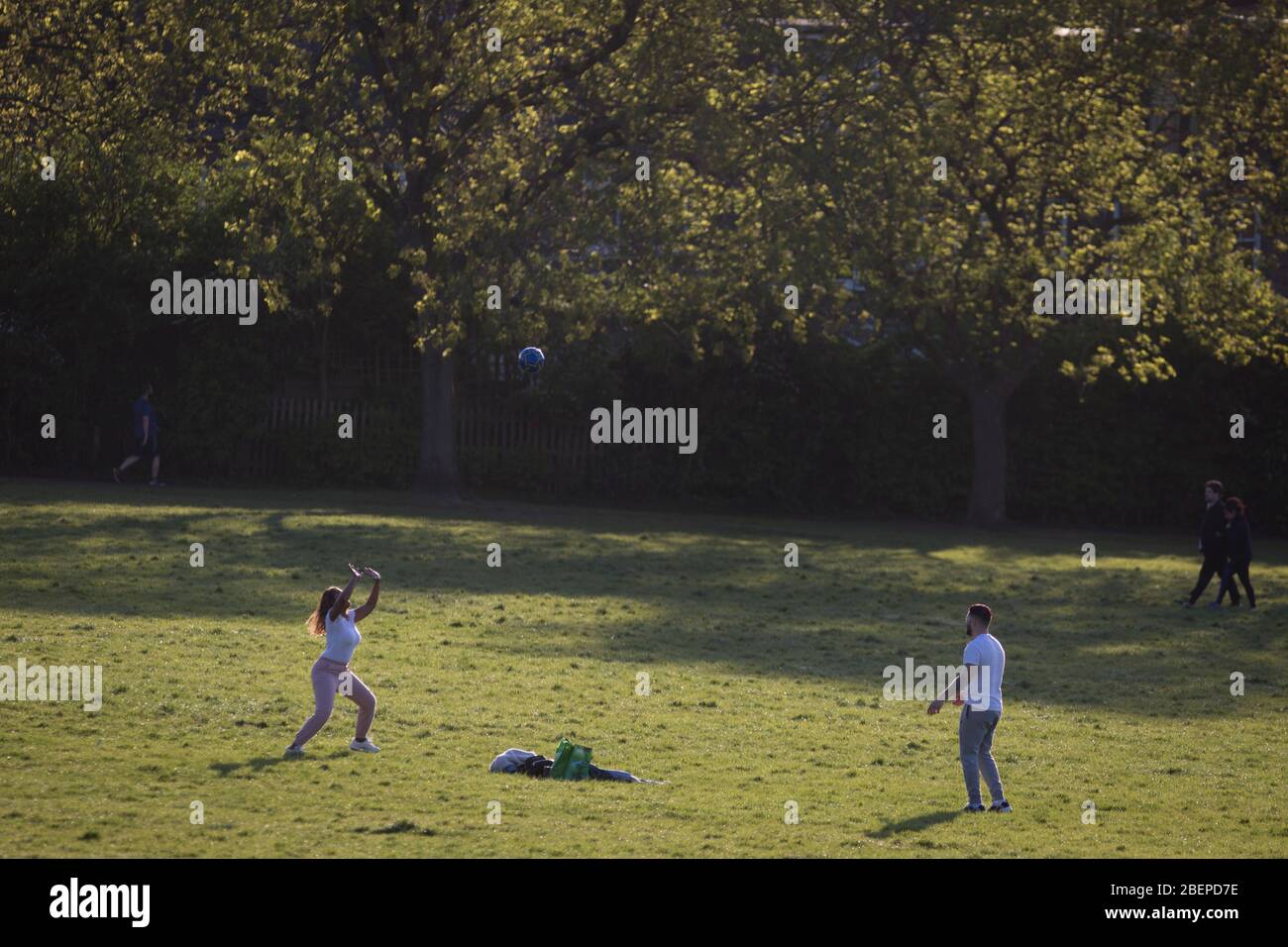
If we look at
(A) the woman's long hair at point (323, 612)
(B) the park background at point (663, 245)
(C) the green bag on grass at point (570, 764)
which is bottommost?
(C) the green bag on grass at point (570, 764)

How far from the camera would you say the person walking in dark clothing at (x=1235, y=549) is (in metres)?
24.6

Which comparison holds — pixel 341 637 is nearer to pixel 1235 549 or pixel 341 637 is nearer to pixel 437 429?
pixel 1235 549

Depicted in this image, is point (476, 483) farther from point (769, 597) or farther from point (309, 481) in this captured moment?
point (769, 597)

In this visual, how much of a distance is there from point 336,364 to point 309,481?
119 inches

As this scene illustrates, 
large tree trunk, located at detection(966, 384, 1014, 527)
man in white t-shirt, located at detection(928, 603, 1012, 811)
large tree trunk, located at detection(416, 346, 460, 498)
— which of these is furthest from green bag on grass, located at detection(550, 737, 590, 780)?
large tree trunk, located at detection(966, 384, 1014, 527)

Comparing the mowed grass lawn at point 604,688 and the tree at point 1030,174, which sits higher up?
the tree at point 1030,174

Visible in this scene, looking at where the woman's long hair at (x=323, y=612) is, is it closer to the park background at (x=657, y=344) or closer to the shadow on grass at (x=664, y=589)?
the park background at (x=657, y=344)

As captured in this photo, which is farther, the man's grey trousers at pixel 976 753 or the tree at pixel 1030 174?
the tree at pixel 1030 174

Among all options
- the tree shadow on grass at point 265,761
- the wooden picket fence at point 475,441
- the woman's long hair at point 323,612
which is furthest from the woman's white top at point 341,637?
the wooden picket fence at point 475,441

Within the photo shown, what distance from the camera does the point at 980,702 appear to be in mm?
12344

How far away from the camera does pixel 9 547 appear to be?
78.2 ft

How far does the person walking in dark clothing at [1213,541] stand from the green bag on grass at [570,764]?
1498cm

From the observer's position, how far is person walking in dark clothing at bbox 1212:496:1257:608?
24.6 m

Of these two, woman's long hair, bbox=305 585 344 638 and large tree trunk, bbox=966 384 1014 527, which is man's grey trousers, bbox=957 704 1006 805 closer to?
woman's long hair, bbox=305 585 344 638
